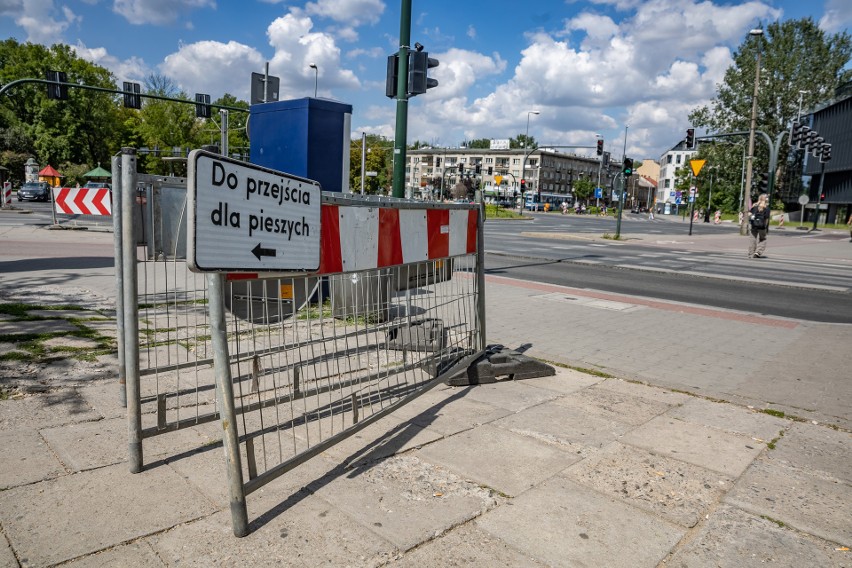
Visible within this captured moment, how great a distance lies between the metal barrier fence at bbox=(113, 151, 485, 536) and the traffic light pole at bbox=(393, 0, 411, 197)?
15.9 feet

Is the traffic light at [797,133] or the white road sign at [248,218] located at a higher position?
the traffic light at [797,133]

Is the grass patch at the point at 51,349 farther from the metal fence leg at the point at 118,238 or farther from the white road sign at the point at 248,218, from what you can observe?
the white road sign at the point at 248,218

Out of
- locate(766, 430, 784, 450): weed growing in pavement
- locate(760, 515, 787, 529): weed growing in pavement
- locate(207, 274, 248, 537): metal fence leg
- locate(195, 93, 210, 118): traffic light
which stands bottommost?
locate(760, 515, 787, 529): weed growing in pavement

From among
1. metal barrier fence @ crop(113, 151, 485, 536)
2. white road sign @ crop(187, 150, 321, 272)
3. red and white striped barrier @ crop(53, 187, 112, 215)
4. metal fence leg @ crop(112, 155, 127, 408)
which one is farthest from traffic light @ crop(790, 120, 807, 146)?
metal fence leg @ crop(112, 155, 127, 408)

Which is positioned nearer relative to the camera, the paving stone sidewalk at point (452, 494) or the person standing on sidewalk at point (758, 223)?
the paving stone sidewalk at point (452, 494)

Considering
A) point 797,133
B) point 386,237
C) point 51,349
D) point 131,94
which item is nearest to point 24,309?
point 51,349

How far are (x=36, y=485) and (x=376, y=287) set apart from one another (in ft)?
7.01

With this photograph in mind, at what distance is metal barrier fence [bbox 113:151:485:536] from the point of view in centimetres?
298

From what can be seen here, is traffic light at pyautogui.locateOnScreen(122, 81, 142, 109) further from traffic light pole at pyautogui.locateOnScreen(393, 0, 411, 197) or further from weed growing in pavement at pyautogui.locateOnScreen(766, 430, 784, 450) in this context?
weed growing in pavement at pyautogui.locateOnScreen(766, 430, 784, 450)

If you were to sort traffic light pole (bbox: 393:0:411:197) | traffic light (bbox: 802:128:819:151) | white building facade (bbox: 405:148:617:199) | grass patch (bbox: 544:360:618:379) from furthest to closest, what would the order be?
white building facade (bbox: 405:148:617:199), traffic light (bbox: 802:128:819:151), traffic light pole (bbox: 393:0:411:197), grass patch (bbox: 544:360:618:379)

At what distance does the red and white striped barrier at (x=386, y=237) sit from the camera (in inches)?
131

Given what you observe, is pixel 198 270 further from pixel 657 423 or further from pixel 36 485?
A: pixel 657 423

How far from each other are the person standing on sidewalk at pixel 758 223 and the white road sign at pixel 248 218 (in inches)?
709

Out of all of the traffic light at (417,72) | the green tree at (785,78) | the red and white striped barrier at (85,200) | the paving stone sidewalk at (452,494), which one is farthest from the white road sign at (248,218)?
the green tree at (785,78)
